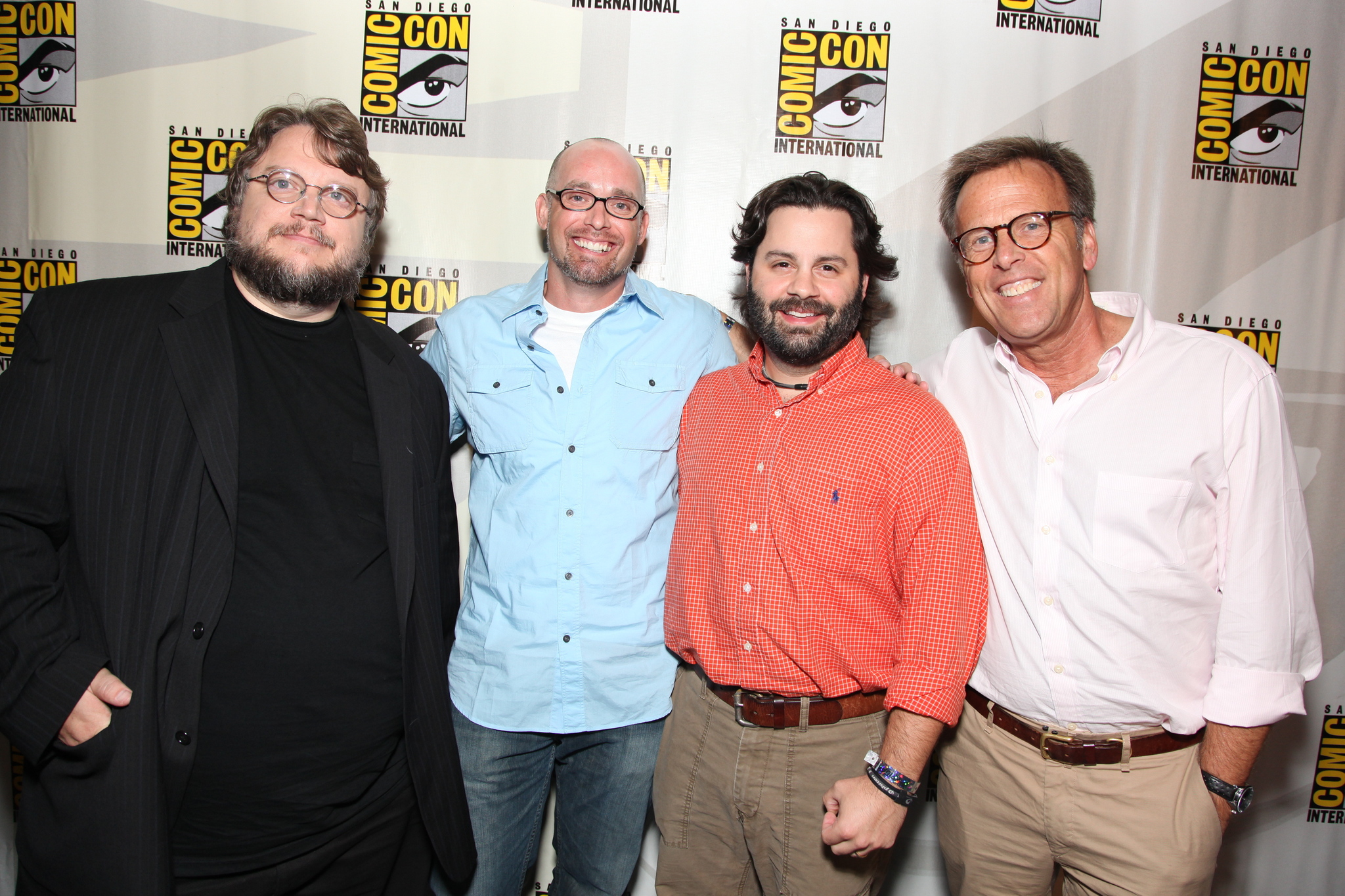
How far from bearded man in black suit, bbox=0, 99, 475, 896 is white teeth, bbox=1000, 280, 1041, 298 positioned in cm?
137

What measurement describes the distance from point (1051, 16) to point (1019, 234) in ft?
4.12

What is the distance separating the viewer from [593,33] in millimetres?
2264

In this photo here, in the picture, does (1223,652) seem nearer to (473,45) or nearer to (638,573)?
(638,573)

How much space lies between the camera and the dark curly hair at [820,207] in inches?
67.0

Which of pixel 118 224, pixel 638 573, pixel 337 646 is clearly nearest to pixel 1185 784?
pixel 638 573

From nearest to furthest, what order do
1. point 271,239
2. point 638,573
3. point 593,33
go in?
point 271,239
point 638,573
point 593,33

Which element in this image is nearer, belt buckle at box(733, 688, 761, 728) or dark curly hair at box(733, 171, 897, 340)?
belt buckle at box(733, 688, 761, 728)

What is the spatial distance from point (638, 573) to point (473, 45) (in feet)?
5.76

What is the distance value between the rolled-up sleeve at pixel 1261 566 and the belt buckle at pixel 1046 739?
11.0 inches

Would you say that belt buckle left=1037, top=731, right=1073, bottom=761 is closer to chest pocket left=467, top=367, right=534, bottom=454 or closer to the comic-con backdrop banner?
the comic-con backdrop banner

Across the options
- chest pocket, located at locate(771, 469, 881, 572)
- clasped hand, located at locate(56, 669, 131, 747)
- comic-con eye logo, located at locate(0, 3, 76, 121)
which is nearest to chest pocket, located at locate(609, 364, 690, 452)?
chest pocket, located at locate(771, 469, 881, 572)

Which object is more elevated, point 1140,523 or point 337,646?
point 1140,523

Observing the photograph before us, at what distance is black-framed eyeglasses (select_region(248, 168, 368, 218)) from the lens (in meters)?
1.60

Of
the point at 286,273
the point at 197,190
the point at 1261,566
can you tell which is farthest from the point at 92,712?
the point at 1261,566
